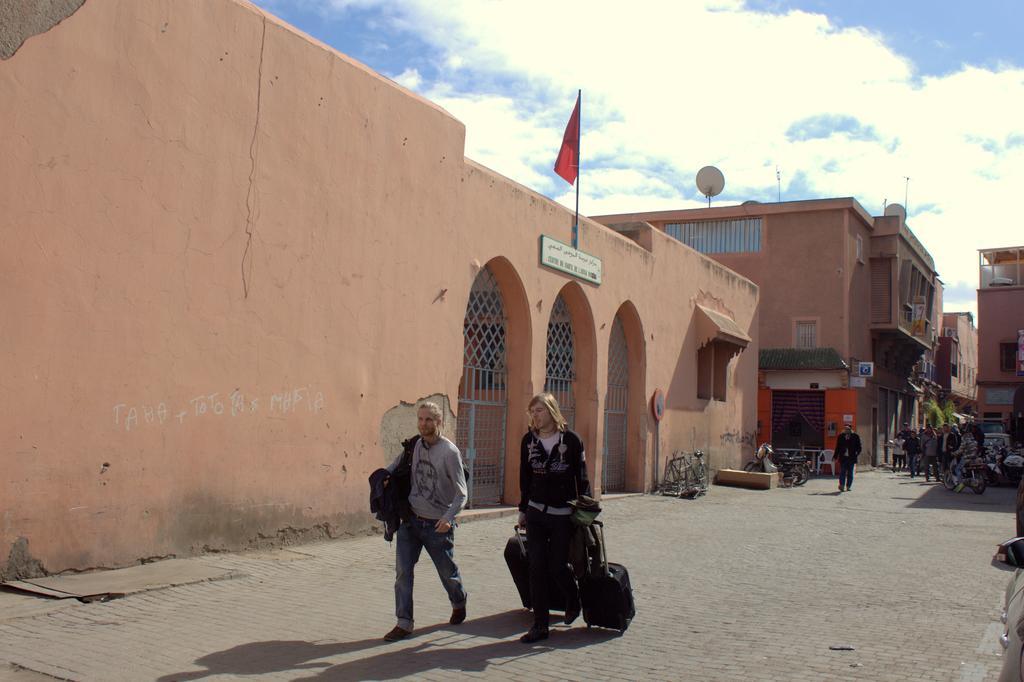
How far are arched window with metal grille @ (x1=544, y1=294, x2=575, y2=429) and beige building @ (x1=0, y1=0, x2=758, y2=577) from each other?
102 centimetres

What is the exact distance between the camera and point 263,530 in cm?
981

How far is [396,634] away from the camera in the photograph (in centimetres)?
654

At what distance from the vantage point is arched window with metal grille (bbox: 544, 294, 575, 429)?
1614 cm

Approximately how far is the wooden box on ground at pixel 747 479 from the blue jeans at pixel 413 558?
54.2 feet

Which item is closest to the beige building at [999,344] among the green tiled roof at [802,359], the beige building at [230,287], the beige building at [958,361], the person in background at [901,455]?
the beige building at [958,361]

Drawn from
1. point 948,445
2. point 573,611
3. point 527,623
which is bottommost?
point 527,623

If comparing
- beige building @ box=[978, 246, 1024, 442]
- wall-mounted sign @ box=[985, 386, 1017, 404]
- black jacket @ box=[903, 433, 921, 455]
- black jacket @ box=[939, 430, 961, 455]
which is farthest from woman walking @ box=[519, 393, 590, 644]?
wall-mounted sign @ box=[985, 386, 1017, 404]

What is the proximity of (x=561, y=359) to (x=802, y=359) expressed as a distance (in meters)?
18.1

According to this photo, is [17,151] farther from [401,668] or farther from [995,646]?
[995,646]

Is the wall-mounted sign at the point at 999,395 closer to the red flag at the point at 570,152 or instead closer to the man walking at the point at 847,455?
the man walking at the point at 847,455

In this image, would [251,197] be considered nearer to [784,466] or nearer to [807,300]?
[784,466]

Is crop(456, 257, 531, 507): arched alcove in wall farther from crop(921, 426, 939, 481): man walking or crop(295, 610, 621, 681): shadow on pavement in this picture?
crop(921, 426, 939, 481): man walking

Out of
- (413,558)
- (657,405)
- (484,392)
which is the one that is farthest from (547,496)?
(657,405)

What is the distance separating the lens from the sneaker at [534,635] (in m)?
6.55
